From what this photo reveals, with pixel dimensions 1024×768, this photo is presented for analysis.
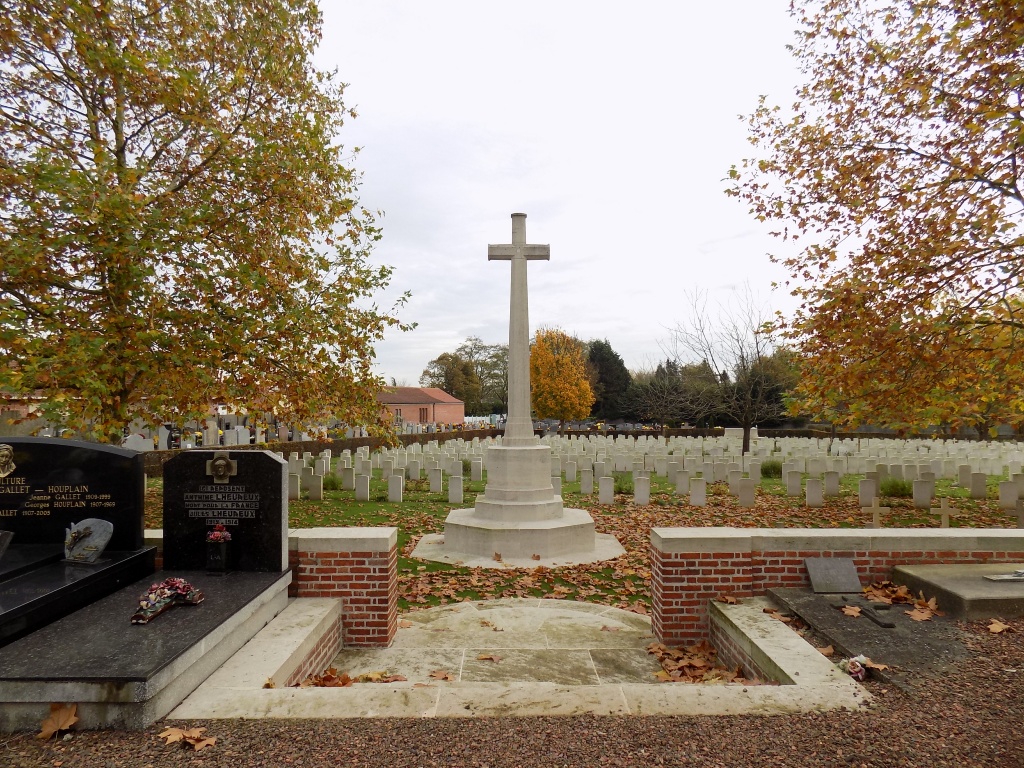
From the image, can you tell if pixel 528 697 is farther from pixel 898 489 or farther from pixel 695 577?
pixel 898 489

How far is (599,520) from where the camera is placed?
12180mm

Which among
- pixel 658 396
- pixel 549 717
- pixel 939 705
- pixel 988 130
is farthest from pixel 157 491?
pixel 658 396

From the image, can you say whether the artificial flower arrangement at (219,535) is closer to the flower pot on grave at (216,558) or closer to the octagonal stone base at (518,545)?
the flower pot on grave at (216,558)

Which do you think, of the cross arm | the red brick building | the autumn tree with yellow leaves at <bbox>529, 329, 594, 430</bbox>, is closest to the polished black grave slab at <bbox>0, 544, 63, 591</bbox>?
the cross arm

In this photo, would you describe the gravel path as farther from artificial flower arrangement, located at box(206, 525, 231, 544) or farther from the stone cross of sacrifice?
the stone cross of sacrifice

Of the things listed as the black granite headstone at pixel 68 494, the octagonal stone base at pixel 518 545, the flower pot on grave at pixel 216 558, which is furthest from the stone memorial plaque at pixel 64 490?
the octagonal stone base at pixel 518 545

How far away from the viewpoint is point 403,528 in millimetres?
11352

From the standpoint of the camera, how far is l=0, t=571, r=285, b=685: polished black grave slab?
3281mm

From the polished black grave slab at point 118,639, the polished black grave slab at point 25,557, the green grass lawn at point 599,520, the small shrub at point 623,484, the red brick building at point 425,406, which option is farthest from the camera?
the red brick building at point 425,406

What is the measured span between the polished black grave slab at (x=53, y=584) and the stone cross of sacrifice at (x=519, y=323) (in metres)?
5.85

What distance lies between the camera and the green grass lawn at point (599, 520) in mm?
7660

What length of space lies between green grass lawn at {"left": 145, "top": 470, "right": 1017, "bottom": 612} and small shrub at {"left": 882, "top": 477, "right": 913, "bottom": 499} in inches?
20.8

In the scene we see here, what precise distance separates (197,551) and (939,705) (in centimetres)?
546

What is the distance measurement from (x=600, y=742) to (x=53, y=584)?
3.97m
